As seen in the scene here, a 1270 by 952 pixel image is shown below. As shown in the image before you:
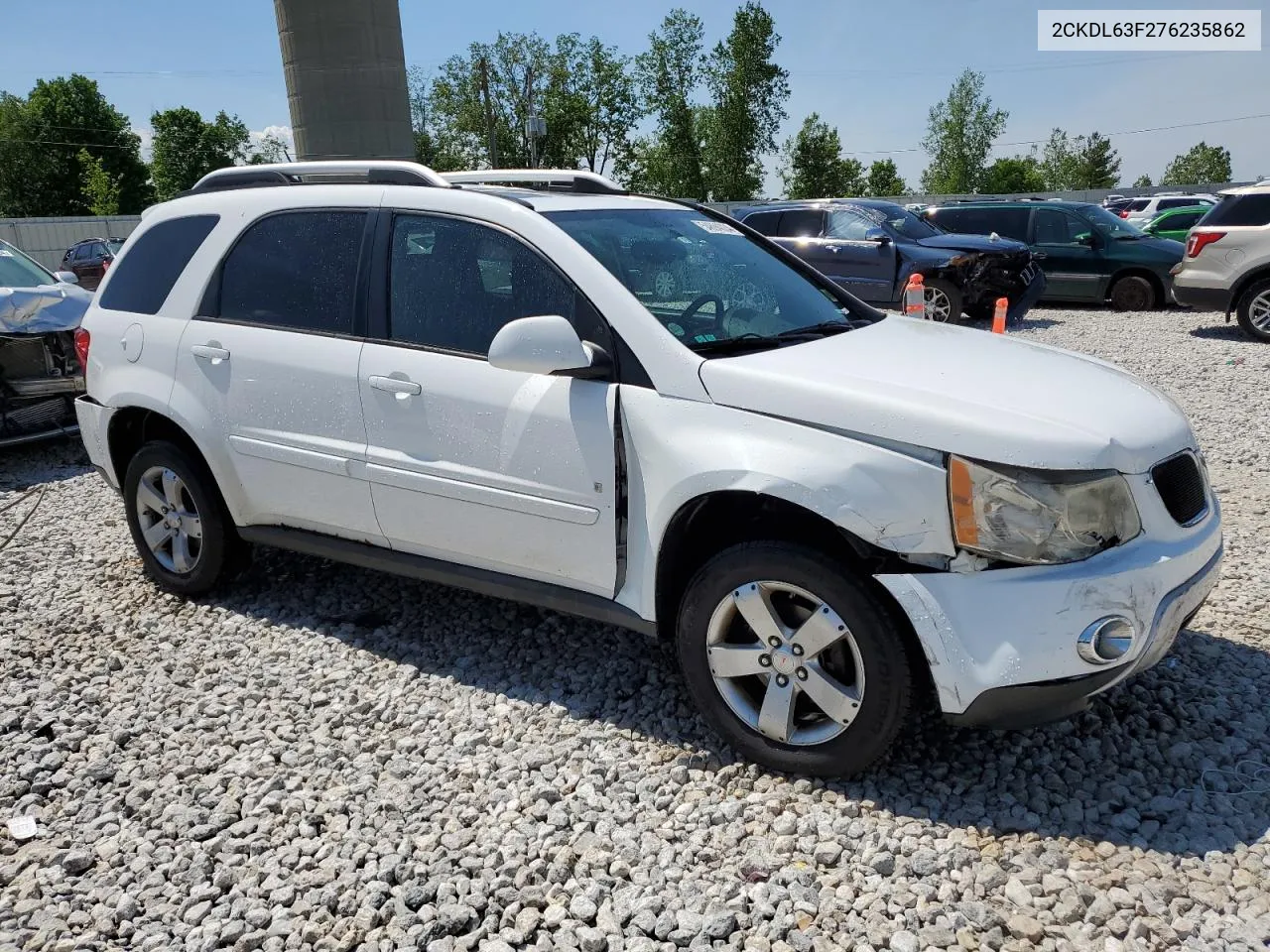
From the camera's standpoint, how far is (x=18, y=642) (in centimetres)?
437

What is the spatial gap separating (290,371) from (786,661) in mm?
2322

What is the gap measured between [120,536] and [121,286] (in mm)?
1836

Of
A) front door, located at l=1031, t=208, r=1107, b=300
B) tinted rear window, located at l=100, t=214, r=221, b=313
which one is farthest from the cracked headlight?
front door, located at l=1031, t=208, r=1107, b=300

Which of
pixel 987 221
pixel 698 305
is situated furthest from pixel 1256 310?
pixel 698 305

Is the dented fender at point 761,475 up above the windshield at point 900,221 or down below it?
below

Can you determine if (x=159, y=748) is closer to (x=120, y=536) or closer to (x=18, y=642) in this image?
(x=18, y=642)

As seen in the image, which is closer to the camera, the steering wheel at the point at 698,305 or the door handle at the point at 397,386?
the steering wheel at the point at 698,305

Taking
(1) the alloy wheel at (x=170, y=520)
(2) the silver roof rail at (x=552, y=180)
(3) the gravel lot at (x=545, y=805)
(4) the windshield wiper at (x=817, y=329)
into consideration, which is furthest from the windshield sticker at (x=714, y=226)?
(1) the alloy wheel at (x=170, y=520)

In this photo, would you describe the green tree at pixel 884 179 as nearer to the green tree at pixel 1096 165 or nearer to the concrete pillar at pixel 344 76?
the green tree at pixel 1096 165

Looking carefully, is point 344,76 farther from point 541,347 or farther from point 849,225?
point 541,347

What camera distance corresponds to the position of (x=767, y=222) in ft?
47.2

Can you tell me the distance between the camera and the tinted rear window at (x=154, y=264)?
4426 millimetres

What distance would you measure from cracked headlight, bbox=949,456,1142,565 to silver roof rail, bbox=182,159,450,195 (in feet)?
7.58

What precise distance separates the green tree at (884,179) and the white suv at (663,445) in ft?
291
